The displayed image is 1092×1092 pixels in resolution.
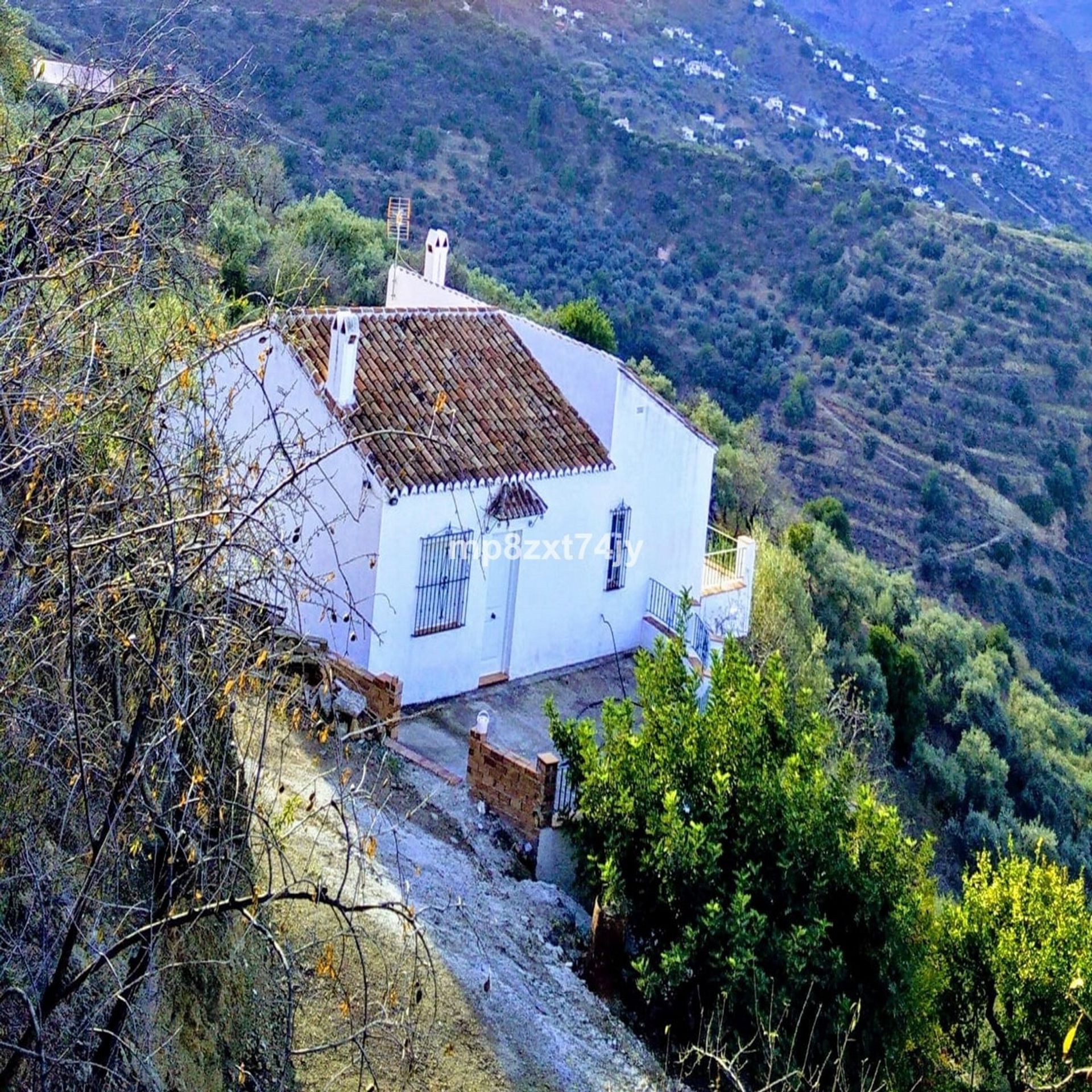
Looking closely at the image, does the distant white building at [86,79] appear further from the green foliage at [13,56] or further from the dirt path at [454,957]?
the green foliage at [13,56]

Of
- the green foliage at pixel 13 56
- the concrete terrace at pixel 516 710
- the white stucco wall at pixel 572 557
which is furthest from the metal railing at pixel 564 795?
the green foliage at pixel 13 56

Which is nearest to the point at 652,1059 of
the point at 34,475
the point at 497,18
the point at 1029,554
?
the point at 34,475

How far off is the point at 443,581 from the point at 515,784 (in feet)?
11.3

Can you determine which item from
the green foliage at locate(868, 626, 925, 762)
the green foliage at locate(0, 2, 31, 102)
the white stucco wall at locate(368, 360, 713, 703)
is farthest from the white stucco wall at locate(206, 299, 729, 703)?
the green foliage at locate(868, 626, 925, 762)

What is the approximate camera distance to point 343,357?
15.6 meters

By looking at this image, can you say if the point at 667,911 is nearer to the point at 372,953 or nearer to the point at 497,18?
the point at 372,953

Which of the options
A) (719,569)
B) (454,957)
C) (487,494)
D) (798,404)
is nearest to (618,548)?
(487,494)

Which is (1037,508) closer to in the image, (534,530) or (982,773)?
(982,773)

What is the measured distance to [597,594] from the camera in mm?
17844

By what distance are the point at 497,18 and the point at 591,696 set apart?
177 feet

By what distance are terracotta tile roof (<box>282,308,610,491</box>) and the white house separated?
3cm

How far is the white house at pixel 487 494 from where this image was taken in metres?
15.4

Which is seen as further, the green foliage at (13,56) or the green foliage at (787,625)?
the green foliage at (787,625)

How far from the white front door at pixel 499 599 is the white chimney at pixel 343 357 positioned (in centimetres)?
234
